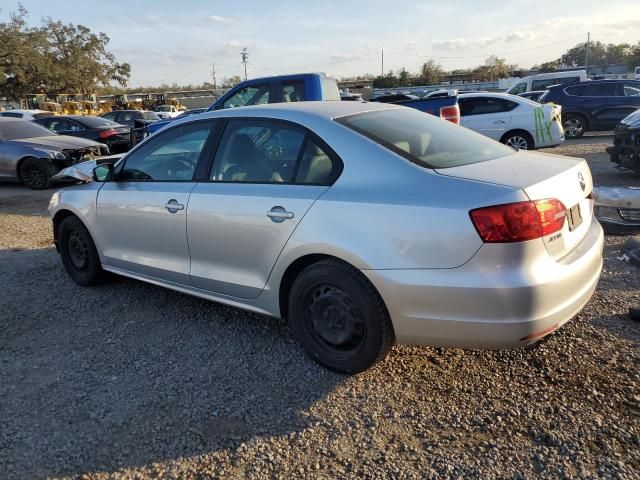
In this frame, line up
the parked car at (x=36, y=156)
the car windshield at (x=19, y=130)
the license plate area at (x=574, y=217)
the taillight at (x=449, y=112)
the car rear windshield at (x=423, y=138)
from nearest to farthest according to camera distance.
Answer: the license plate area at (x=574, y=217), the car rear windshield at (x=423, y=138), the taillight at (x=449, y=112), the parked car at (x=36, y=156), the car windshield at (x=19, y=130)

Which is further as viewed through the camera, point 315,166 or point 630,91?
Result: point 630,91

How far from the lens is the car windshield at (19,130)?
11.3 metres

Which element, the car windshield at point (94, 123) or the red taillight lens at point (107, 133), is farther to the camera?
the car windshield at point (94, 123)

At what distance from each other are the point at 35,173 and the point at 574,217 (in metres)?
10.8

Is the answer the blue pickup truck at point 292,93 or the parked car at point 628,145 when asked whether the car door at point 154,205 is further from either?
the parked car at point 628,145


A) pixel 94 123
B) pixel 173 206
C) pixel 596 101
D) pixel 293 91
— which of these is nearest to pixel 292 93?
pixel 293 91

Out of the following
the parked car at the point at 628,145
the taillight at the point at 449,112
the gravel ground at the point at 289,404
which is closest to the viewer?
the gravel ground at the point at 289,404

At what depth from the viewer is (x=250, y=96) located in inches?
330

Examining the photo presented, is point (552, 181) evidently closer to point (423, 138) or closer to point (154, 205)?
point (423, 138)

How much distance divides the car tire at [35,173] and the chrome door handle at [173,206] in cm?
821

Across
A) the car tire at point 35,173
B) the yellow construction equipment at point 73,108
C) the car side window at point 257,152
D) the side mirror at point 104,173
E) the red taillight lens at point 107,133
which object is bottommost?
the car tire at point 35,173

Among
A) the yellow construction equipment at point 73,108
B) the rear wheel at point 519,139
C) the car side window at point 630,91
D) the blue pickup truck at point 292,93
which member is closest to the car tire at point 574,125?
the car side window at point 630,91

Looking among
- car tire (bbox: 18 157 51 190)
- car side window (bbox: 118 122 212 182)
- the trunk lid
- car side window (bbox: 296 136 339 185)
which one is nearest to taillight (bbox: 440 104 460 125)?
the trunk lid

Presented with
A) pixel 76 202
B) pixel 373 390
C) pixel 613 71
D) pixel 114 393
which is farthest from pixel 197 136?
pixel 613 71
